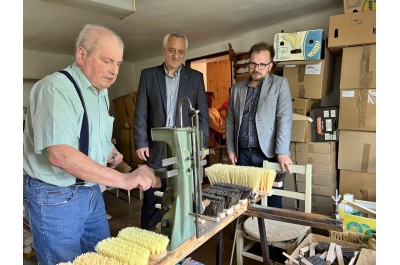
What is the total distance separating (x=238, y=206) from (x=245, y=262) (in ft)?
4.13

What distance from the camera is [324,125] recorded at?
2857 millimetres

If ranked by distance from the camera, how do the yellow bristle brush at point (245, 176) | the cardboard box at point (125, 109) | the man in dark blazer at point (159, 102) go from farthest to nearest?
the cardboard box at point (125, 109) → the man in dark blazer at point (159, 102) → the yellow bristle brush at point (245, 176)

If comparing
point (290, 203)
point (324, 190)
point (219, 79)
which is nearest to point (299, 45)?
point (324, 190)

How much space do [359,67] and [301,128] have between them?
0.76 metres

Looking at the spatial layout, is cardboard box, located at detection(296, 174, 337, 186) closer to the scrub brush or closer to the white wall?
the white wall

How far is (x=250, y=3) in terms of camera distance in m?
2.78

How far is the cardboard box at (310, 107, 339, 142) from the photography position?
2816 millimetres

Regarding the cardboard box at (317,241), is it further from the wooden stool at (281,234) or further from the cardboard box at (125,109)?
the cardboard box at (125,109)

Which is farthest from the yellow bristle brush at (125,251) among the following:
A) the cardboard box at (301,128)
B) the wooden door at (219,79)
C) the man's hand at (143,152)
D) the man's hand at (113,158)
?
the wooden door at (219,79)

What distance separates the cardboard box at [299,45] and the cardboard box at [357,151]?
2.70 feet

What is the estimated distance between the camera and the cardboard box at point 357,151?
8.48 ft

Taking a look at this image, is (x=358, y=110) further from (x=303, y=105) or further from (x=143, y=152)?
(x=143, y=152)

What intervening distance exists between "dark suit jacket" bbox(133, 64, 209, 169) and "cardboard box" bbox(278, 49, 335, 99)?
1219 mm
